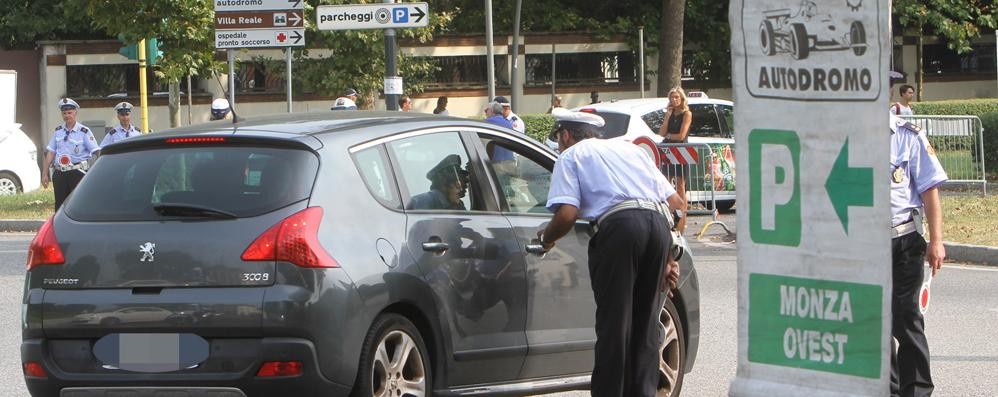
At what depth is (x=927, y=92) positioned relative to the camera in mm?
50375

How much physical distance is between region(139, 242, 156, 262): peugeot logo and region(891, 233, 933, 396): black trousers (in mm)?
3159

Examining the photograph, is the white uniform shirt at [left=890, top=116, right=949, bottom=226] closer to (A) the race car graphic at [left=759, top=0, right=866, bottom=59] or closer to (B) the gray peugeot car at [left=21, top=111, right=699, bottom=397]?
(B) the gray peugeot car at [left=21, top=111, right=699, bottom=397]

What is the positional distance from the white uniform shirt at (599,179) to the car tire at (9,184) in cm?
2119

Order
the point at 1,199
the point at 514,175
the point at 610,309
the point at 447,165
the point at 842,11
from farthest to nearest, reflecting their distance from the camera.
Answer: the point at 1,199 → the point at 514,175 → the point at 447,165 → the point at 610,309 → the point at 842,11

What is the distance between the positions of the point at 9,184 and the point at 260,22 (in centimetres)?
1018

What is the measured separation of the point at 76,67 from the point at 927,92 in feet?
89.3

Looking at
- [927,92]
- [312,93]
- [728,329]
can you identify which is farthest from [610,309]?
[927,92]

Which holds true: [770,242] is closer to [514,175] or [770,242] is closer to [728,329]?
[514,175]

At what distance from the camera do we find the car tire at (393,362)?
5.99 meters

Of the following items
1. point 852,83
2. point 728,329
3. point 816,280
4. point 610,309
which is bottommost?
point 728,329

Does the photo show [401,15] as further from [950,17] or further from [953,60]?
[953,60]

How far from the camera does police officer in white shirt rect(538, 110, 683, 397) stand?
6371 mm

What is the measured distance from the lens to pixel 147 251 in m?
5.98

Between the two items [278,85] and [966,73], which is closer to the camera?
[278,85]
